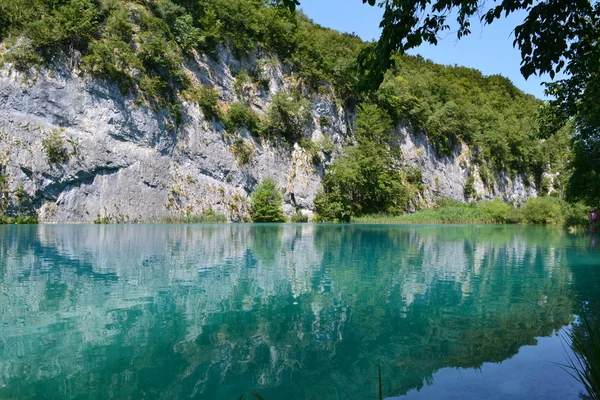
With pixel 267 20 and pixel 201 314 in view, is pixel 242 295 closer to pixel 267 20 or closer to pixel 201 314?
pixel 201 314

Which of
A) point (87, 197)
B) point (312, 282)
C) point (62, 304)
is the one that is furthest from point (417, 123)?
point (62, 304)

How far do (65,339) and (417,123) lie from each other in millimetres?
51138

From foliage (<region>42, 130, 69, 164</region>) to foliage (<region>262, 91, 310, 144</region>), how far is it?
53.2ft

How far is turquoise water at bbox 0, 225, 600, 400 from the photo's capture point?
4184mm

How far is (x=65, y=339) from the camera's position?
5.28 m

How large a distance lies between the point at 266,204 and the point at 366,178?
1128 centimetres

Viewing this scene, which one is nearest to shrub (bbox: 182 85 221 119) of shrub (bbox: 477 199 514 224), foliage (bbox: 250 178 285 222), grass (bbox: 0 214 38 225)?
foliage (bbox: 250 178 285 222)

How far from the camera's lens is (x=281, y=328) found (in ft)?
19.4

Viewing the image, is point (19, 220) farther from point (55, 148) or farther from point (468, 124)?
point (468, 124)

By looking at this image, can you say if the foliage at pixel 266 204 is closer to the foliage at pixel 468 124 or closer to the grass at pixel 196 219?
the grass at pixel 196 219

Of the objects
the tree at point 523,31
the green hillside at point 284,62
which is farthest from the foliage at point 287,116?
the tree at point 523,31

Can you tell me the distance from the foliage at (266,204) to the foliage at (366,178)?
4.89 meters

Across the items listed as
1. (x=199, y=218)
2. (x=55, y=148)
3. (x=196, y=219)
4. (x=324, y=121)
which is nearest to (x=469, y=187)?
(x=324, y=121)

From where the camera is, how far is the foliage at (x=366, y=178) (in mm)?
40938
